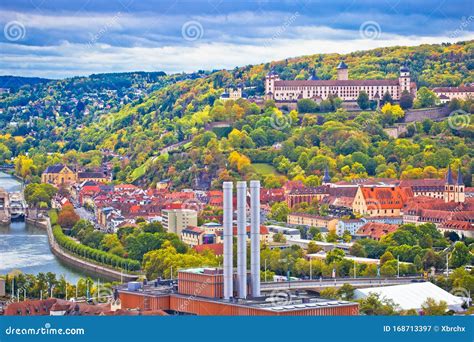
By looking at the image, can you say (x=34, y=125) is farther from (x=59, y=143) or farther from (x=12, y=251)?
(x=12, y=251)

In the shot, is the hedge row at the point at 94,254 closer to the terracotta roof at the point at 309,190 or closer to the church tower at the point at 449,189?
the terracotta roof at the point at 309,190

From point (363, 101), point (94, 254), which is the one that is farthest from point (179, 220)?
point (363, 101)

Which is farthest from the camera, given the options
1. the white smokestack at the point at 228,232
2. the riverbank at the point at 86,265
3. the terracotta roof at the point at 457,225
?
the terracotta roof at the point at 457,225

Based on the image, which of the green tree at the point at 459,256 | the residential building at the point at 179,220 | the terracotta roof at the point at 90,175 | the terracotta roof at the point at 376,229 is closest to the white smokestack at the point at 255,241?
the green tree at the point at 459,256

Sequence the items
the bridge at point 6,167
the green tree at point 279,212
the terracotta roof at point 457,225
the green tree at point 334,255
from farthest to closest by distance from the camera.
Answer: the bridge at point 6,167
the green tree at point 279,212
the terracotta roof at point 457,225
the green tree at point 334,255

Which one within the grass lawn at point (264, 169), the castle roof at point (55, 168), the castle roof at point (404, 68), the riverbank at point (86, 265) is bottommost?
the riverbank at point (86, 265)

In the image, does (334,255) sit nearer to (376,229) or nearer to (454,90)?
(376,229)

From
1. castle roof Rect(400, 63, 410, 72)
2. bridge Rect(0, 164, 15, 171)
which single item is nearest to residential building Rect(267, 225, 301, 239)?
castle roof Rect(400, 63, 410, 72)

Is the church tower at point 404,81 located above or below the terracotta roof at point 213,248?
above

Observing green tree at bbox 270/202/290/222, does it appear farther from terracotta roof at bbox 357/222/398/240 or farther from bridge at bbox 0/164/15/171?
bridge at bbox 0/164/15/171
